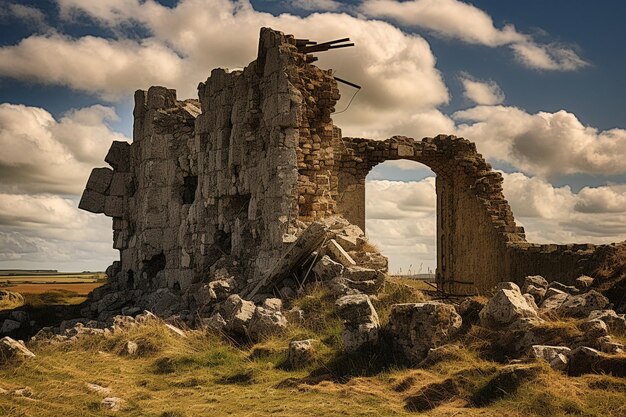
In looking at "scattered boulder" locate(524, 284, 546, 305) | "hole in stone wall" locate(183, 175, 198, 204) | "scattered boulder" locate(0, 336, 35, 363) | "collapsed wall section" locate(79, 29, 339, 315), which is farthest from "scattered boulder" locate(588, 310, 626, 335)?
Result: "hole in stone wall" locate(183, 175, 198, 204)

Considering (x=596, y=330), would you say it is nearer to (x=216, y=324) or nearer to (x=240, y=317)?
(x=240, y=317)

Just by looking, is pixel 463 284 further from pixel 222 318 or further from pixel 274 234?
pixel 222 318

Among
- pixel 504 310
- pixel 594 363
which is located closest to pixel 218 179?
pixel 504 310

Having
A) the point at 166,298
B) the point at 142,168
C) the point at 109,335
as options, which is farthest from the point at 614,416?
the point at 142,168

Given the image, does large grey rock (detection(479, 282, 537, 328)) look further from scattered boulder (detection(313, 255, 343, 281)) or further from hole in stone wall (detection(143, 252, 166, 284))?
hole in stone wall (detection(143, 252, 166, 284))

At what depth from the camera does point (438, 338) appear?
7262 mm

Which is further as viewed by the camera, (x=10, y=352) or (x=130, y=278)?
(x=130, y=278)

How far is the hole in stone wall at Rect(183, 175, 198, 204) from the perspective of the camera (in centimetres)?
1709

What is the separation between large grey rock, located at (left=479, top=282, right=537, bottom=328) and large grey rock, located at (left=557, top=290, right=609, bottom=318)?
405 millimetres

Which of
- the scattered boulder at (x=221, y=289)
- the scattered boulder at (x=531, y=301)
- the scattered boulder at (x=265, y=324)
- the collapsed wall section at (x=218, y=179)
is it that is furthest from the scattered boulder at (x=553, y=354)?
the scattered boulder at (x=221, y=289)

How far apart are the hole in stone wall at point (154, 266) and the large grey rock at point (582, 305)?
1192cm

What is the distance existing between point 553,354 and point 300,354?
2680 mm

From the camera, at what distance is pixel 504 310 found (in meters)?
7.34

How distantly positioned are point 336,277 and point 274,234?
2873 millimetres
